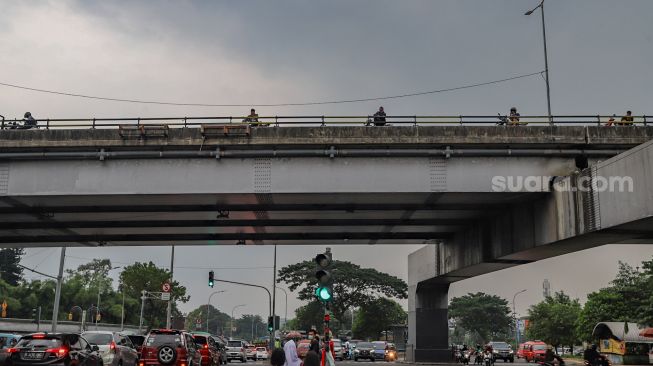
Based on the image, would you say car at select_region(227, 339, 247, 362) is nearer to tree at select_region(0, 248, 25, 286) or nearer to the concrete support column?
the concrete support column

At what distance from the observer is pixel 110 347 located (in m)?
19.5

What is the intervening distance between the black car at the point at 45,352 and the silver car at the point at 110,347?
2.55m

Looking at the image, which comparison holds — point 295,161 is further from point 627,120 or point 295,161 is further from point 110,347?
point 627,120

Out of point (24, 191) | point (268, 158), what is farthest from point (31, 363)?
point (268, 158)

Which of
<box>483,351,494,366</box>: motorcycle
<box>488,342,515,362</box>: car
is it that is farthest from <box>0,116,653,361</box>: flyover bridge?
<box>488,342,515,362</box>: car

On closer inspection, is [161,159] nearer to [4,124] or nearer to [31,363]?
[4,124]

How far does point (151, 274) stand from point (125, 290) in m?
14.1

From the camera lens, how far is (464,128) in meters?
23.0

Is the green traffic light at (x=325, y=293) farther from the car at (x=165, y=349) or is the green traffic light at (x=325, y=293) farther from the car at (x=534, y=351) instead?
the car at (x=534, y=351)

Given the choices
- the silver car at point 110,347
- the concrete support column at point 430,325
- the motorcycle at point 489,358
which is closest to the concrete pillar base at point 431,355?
the concrete support column at point 430,325

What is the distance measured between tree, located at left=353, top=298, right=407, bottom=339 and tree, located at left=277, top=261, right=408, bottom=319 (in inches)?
37.5

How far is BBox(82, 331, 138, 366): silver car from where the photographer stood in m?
19.2

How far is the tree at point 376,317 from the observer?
87938 millimetres

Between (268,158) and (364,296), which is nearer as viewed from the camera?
(268,158)
